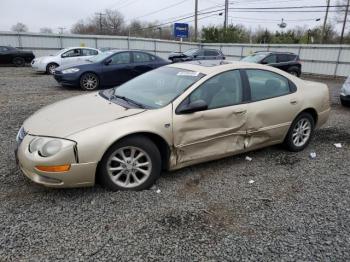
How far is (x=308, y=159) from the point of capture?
4.76m

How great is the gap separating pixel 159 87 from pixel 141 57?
310 inches

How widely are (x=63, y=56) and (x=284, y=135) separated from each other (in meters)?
13.7

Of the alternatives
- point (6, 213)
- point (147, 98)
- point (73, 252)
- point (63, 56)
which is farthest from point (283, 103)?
point (63, 56)

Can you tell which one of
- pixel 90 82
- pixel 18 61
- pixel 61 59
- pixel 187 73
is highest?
pixel 187 73

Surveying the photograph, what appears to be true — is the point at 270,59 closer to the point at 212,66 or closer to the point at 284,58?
the point at 284,58

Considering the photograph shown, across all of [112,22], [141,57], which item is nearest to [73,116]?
[141,57]

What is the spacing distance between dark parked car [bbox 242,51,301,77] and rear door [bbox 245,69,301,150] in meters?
10.9

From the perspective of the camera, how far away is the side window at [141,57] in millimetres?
11555

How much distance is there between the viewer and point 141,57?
460 inches

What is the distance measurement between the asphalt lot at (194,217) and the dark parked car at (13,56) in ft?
54.8

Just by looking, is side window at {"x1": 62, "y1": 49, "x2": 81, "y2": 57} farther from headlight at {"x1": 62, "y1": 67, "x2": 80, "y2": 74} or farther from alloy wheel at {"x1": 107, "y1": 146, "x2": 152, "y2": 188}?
alloy wheel at {"x1": 107, "y1": 146, "x2": 152, "y2": 188}

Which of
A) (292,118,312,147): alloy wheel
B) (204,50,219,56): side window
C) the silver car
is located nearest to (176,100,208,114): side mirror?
(292,118,312,147): alloy wheel

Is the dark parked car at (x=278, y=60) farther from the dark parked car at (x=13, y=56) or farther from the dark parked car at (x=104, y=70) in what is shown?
the dark parked car at (x=13, y=56)

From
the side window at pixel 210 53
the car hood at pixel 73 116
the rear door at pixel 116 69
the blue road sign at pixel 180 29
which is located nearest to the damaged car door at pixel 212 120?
the car hood at pixel 73 116
